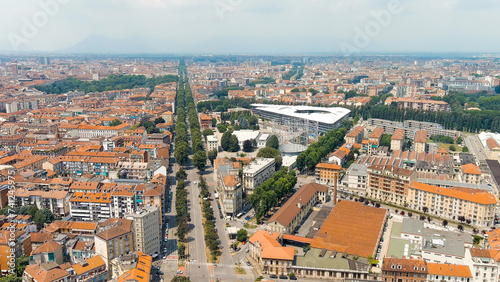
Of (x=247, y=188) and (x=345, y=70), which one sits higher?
(x=345, y=70)

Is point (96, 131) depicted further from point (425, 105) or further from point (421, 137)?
point (425, 105)

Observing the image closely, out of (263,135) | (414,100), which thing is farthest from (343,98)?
(263,135)

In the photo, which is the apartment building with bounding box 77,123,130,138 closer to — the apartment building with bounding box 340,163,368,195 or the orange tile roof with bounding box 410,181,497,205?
the apartment building with bounding box 340,163,368,195

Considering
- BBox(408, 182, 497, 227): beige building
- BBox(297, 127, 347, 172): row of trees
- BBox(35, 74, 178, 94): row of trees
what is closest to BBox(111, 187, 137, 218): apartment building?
BBox(297, 127, 347, 172): row of trees

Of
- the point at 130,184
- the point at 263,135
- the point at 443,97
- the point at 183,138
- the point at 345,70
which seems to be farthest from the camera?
the point at 345,70

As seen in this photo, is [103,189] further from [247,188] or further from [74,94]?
[74,94]

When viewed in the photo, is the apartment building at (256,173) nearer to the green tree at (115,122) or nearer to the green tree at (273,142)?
the green tree at (273,142)

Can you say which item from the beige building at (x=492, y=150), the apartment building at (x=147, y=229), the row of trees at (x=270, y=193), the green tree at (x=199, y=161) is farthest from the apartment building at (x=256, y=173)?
the beige building at (x=492, y=150)
